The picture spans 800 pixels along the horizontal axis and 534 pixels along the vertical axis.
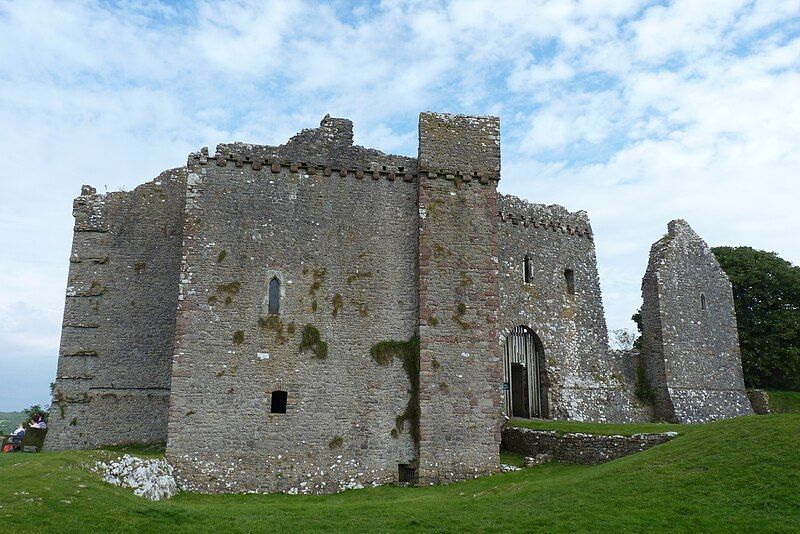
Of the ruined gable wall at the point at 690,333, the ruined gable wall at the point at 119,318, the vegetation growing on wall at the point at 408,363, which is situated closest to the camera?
the vegetation growing on wall at the point at 408,363

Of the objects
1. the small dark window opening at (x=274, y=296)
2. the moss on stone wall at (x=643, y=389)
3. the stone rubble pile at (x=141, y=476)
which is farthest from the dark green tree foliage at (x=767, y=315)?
the stone rubble pile at (x=141, y=476)

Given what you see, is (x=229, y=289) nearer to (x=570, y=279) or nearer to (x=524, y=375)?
(x=524, y=375)

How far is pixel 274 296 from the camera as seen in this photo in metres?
18.5

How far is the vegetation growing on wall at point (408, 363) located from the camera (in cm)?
1806

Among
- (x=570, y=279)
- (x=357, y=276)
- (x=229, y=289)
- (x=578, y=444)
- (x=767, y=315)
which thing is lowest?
(x=578, y=444)

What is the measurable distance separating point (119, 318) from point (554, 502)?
16.3 m

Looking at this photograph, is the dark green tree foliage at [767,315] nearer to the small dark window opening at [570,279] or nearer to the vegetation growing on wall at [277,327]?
the small dark window opening at [570,279]

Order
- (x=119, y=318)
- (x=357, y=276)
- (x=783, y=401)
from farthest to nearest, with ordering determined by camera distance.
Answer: (x=783, y=401), (x=119, y=318), (x=357, y=276)

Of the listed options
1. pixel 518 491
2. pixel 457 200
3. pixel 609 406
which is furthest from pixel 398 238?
pixel 609 406

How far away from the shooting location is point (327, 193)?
19.4m

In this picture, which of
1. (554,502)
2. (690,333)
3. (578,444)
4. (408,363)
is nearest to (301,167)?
(408,363)

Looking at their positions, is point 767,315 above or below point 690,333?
above

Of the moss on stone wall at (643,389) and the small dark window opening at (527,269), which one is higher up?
the small dark window opening at (527,269)

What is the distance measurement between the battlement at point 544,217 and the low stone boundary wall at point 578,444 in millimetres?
9716
